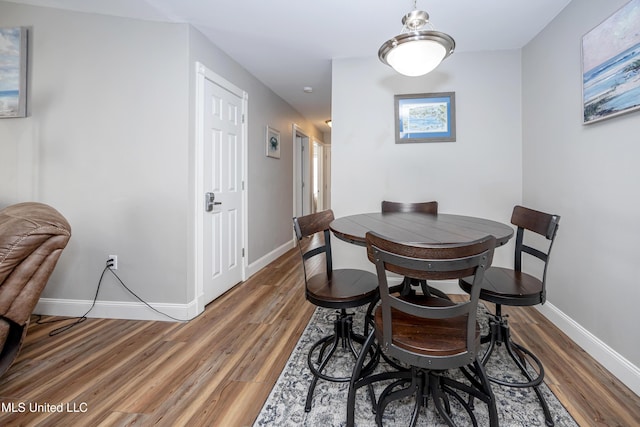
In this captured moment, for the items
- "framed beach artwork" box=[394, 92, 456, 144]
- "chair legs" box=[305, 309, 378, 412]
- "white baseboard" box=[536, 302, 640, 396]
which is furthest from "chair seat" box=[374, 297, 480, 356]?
"framed beach artwork" box=[394, 92, 456, 144]

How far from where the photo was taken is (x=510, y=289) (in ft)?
4.87

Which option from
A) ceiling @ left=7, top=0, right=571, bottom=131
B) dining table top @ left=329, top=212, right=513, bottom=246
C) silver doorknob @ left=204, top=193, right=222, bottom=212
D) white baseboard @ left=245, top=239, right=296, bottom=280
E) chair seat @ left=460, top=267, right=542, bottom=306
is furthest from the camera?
white baseboard @ left=245, top=239, right=296, bottom=280

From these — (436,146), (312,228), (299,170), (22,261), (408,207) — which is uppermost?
(299,170)

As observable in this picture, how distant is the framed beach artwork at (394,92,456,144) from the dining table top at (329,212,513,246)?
4.05 ft

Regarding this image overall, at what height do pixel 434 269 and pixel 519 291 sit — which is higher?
pixel 434 269

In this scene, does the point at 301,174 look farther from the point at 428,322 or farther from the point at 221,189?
the point at 428,322

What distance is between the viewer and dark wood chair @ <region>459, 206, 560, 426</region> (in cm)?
143

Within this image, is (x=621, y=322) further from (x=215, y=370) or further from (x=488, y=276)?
(x=215, y=370)

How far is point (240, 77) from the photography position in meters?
3.17

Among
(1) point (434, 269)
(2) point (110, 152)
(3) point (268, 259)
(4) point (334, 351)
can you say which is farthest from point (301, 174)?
(1) point (434, 269)

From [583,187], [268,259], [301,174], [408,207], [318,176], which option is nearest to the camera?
[583,187]

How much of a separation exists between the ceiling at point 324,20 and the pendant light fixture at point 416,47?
607 mm

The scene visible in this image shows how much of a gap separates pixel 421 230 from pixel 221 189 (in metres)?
1.99

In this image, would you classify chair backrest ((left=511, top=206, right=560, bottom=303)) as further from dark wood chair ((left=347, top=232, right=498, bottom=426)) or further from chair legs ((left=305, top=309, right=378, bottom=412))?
chair legs ((left=305, top=309, right=378, bottom=412))
